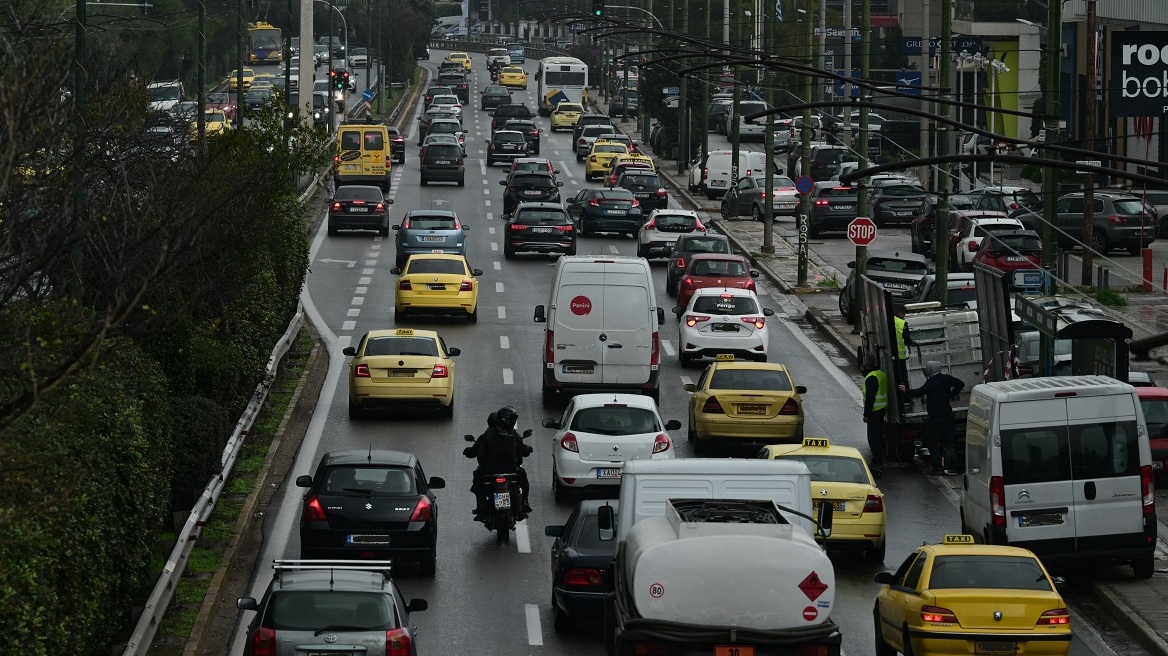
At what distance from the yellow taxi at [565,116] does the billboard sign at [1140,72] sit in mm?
48577

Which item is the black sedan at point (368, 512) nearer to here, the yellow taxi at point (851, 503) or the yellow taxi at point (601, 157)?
the yellow taxi at point (851, 503)

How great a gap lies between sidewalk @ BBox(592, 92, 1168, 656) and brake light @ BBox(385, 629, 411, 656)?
7317 mm

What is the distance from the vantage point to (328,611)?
14.4m

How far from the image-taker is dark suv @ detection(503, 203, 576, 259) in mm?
47688

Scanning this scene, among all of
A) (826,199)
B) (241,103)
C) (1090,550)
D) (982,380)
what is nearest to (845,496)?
(1090,550)

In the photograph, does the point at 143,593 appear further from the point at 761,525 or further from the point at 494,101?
the point at 494,101

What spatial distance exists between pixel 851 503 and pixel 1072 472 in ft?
8.09

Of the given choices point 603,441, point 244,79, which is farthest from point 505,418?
point 244,79

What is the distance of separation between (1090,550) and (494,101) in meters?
92.1

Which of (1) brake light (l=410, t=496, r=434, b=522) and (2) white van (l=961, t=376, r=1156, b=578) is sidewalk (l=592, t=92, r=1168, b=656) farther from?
(1) brake light (l=410, t=496, r=434, b=522)

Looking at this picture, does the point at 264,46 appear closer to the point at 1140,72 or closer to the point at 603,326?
the point at 1140,72

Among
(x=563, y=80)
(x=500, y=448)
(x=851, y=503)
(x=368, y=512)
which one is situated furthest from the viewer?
(x=563, y=80)

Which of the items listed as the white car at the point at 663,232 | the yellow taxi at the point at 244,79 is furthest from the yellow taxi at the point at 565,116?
the white car at the point at 663,232

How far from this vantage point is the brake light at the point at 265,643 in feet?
46.5
